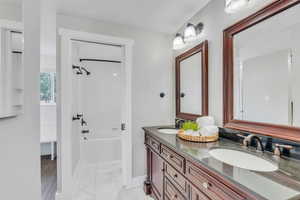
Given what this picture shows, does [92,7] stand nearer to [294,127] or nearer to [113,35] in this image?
[113,35]

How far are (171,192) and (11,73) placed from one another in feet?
5.03

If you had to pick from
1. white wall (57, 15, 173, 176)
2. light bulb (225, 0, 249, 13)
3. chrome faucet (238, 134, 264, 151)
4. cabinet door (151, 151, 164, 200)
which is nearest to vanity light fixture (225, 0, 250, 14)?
light bulb (225, 0, 249, 13)

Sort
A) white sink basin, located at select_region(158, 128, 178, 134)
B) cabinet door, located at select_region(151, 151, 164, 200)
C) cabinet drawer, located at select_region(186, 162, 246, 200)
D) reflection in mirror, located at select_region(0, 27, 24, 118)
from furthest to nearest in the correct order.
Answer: white sink basin, located at select_region(158, 128, 178, 134) < cabinet door, located at select_region(151, 151, 164, 200) < cabinet drawer, located at select_region(186, 162, 246, 200) < reflection in mirror, located at select_region(0, 27, 24, 118)

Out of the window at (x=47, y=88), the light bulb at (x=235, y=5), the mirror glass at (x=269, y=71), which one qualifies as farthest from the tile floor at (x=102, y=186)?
the light bulb at (x=235, y=5)

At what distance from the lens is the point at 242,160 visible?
1.20m

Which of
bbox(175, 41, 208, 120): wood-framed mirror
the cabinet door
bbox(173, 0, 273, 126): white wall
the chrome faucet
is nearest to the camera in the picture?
the chrome faucet

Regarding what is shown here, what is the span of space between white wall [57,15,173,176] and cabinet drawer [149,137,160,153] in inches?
15.6

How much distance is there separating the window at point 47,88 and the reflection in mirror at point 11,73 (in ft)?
11.5

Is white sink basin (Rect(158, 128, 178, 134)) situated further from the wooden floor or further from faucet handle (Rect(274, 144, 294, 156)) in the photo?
the wooden floor

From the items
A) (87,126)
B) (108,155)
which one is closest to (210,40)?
(108,155)

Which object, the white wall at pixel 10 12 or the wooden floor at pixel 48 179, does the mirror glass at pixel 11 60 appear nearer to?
the white wall at pixel 10 12

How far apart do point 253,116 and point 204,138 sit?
45 centimetres

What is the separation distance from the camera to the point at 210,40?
1803 mm

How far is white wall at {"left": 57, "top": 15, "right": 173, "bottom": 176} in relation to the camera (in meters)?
2.38
